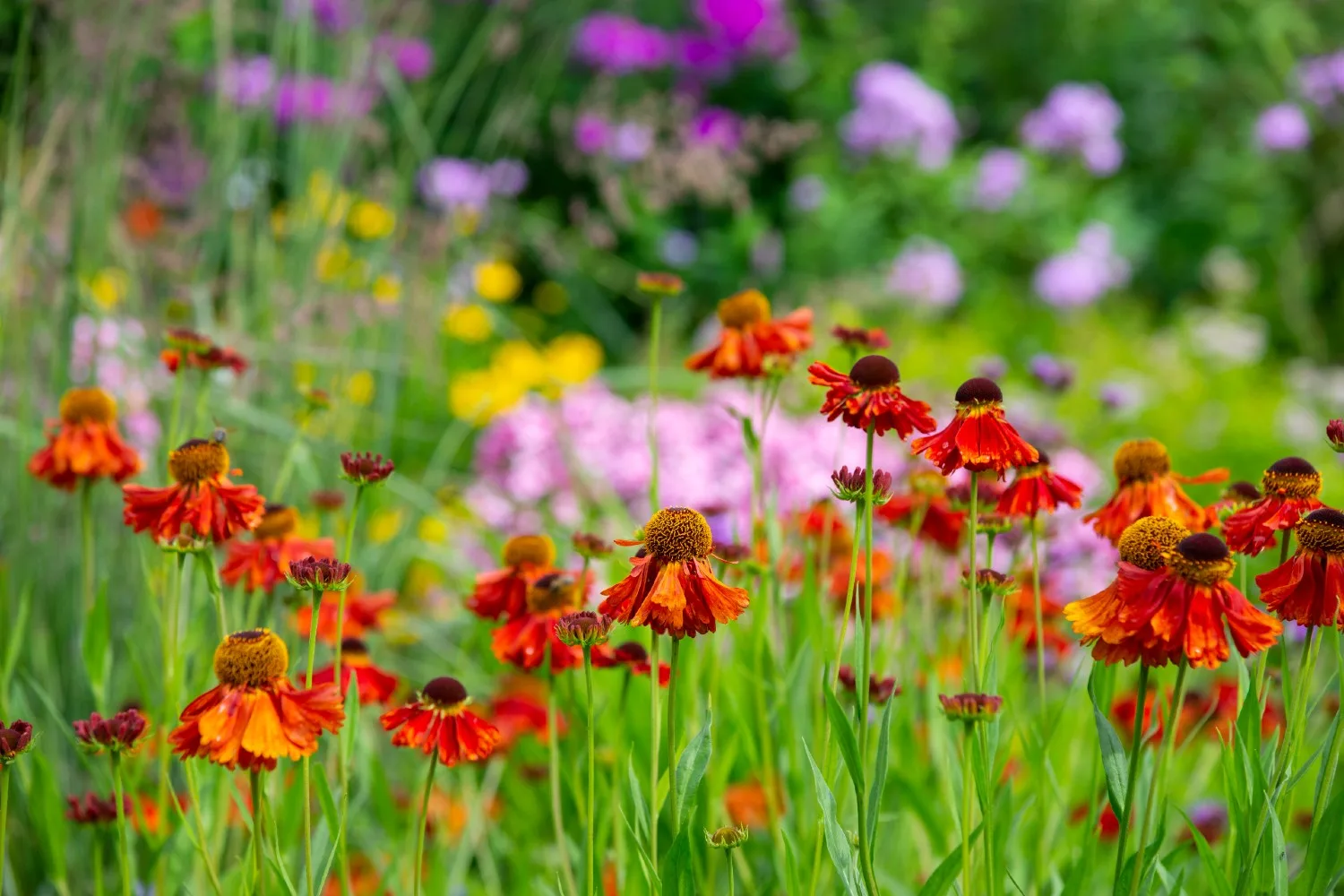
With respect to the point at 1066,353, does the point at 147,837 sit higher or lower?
lower

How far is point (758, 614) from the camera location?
1427mm

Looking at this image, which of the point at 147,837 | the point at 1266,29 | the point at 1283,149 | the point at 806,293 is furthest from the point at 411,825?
the point at 1266,29

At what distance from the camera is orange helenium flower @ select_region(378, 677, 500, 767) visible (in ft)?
3.58

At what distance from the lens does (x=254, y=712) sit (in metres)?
0.96

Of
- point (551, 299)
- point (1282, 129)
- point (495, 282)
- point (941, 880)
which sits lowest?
point (941, 880)

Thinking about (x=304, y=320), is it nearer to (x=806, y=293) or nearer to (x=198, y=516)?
(x=198, y=516)

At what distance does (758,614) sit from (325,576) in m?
0.57

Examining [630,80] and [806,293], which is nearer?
[806,293]

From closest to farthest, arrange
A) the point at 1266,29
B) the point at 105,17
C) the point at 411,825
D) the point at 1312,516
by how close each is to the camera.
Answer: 1. the point at 1312,516
2. the point at 411,825
3. the point at 105,17
4. the point at 1266,29

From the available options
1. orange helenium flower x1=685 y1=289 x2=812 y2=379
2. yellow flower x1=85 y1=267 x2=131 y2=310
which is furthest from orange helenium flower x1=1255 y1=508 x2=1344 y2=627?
yellow flower x1=85 y1=267 x2=131 y2=310

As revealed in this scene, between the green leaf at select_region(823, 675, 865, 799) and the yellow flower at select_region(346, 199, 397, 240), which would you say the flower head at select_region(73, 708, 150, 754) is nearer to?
the green leaf at select_region(823, 675, 865, 799)

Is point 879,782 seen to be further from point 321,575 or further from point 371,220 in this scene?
point 371,220

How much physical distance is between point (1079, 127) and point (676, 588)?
5.02 m

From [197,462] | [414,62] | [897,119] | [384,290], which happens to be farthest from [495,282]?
[197,462]
